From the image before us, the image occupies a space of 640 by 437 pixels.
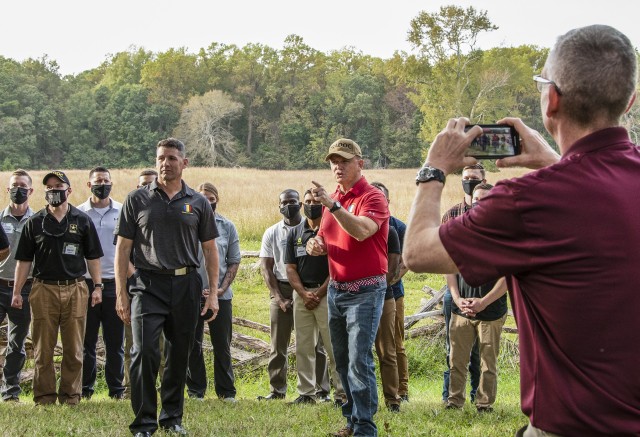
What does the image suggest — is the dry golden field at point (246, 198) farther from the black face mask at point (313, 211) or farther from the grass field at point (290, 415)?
the black face mask at point (313, 211)

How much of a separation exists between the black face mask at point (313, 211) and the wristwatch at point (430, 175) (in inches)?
226

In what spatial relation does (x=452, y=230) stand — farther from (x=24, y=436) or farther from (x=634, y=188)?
(x=24, y=436)

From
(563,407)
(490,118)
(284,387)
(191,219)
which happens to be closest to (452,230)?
(563,407)

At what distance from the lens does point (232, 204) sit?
23719mm

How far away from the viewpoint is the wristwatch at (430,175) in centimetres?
274

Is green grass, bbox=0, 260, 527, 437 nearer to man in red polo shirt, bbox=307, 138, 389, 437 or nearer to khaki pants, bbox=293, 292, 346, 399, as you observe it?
khaki pants, bbox=293, 292, 346, 399

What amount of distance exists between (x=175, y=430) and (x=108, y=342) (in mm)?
2957

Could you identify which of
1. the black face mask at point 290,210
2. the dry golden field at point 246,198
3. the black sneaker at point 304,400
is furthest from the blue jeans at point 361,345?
the dry golden field at point 246,198

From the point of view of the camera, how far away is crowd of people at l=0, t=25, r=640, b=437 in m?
2.32

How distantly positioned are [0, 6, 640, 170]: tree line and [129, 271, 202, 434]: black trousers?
1843 inches

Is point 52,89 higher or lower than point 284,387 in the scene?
higher

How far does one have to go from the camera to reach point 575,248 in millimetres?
2312

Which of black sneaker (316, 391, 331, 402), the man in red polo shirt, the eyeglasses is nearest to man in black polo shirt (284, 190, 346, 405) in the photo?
black sneaker (316, 391, 331, 402)

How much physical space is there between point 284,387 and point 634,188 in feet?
25.2
